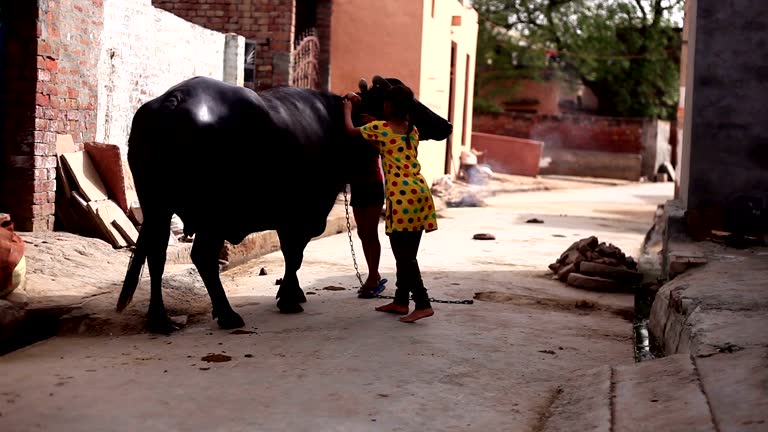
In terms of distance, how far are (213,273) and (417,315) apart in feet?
4.02

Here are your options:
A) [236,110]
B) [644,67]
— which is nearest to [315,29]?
[236,110]

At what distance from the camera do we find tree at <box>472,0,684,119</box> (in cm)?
3144

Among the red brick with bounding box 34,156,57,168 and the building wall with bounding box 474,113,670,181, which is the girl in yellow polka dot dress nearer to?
the red brick with bounding box 34,156,57,168

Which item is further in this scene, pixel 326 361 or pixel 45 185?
pixel 45 185

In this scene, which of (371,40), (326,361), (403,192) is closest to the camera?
(326,361)

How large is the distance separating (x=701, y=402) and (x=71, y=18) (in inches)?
241

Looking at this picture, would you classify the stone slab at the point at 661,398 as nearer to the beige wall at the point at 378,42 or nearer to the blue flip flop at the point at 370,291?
the blue flip flop at the point at 370,291

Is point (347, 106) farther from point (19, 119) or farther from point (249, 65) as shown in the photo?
point (249, 65)

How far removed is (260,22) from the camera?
43.2 feet

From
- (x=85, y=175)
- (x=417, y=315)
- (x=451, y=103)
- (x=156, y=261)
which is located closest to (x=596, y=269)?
(x=417, y=315)

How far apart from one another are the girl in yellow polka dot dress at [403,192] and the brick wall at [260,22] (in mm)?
7609

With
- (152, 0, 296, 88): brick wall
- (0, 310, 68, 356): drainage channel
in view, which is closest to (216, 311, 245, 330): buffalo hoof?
(0, 310, 68, 356): drainage channel

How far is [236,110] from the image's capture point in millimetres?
5250

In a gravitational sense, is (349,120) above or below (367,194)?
above
